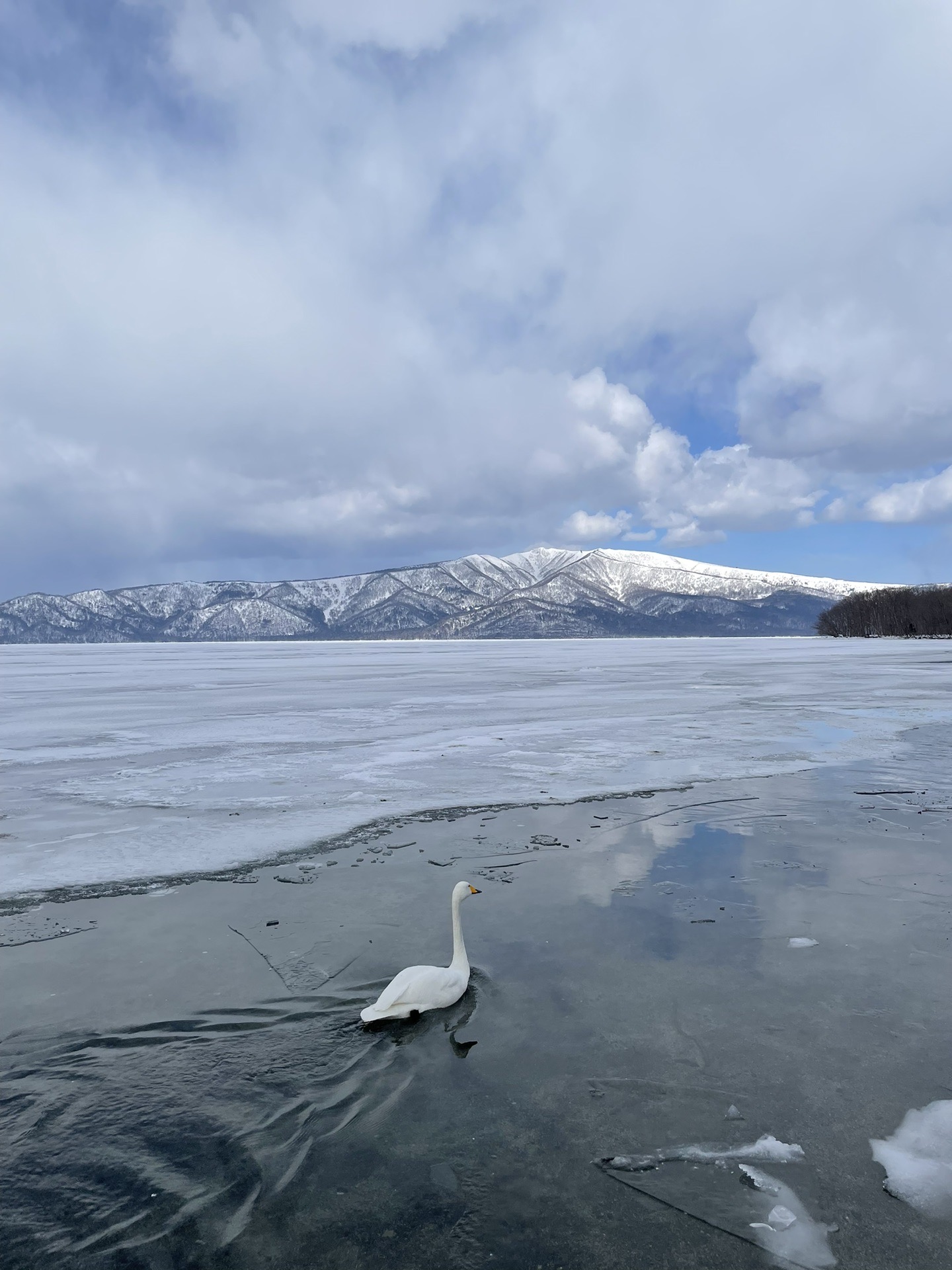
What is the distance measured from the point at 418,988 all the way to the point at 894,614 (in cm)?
17834

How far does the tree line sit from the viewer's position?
149 m

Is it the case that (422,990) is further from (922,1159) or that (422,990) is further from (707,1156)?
(922,1159)

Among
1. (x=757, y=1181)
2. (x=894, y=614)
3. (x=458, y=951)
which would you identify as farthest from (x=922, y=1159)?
(x=894, y=614)

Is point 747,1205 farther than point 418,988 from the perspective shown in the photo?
No

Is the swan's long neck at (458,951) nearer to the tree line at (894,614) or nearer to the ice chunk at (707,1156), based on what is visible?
the ice chunk at (707,1156)

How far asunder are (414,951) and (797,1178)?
4.03m

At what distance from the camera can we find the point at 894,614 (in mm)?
160125

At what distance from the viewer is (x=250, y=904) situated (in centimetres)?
888

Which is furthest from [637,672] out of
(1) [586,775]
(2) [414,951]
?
(2) [414,951]

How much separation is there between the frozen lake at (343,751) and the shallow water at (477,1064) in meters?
2.20

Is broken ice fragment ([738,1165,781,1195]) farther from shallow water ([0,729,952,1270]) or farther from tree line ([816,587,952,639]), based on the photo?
tree line ([816,587,952,639])

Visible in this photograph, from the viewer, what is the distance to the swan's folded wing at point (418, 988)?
626 centimetres

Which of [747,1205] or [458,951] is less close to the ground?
[458,951]

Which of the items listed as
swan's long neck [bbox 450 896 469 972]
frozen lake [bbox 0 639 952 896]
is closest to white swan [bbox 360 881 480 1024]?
swan's long neck [bbox 450 896 469 972]
